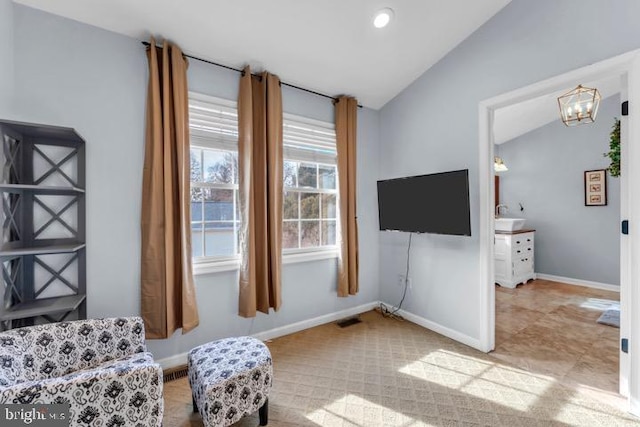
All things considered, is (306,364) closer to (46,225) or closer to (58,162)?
(46,225)

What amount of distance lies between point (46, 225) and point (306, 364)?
6.80 feet

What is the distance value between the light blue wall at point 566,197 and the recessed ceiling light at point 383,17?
413 cm

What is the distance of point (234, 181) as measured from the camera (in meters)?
2.52

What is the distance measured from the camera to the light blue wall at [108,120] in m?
1.77

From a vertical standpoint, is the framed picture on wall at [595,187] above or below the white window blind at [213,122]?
below

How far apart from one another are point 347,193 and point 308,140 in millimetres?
712

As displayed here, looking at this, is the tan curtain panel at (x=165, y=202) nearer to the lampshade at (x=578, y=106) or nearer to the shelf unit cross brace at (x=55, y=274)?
the shelf unit cross brace at (x=55, y=274)

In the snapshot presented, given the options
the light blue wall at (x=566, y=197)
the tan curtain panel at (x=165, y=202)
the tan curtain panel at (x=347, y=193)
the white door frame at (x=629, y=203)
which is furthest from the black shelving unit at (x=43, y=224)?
the light blue wall at (x=566, y=197)

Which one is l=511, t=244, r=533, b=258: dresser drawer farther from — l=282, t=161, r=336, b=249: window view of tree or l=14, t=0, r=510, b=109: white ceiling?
l=14, t=0, r=510, b=109: white ceiling

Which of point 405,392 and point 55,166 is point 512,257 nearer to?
point 405,392

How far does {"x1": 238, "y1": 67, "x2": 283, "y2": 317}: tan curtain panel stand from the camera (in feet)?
7.84

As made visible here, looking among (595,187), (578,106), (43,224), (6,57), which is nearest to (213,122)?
(6,57)

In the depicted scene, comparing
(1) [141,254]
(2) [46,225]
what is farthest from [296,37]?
(2) [46,225]

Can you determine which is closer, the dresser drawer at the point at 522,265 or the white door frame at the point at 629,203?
the white door frame at the point at 629,203
